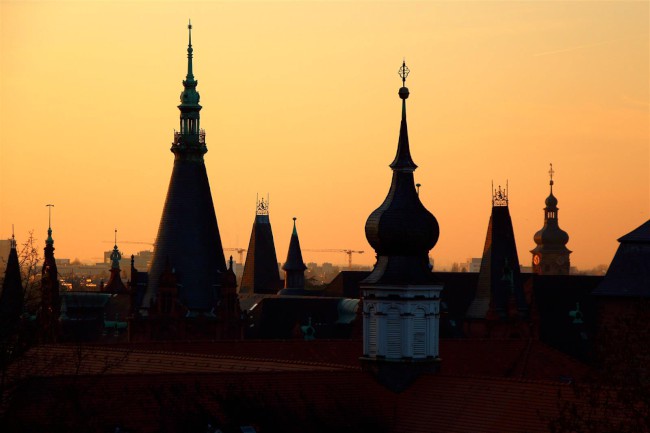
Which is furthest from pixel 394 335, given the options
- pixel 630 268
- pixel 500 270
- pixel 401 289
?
pixel 500 270

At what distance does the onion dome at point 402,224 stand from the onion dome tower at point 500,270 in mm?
41817

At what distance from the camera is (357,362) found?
277ft

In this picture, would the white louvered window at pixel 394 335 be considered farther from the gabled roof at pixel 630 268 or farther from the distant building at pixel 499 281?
the distant building at pixel 499 281

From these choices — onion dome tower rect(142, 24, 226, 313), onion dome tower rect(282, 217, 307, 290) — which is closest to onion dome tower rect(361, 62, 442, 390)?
onion dome tower rect(142, 24, 226, 313)

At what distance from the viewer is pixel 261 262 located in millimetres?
142500

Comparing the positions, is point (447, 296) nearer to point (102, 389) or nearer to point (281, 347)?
point (281, 347)

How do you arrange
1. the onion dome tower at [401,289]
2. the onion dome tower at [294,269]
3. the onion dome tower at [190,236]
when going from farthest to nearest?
the onion dome tower at [294,269]
the onion dome tower at [190,236]
the onion dome tower at [401,289]

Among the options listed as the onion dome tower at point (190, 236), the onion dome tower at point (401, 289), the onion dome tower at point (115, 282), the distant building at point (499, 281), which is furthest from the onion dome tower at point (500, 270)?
the onion dome tower at point (401, 289)

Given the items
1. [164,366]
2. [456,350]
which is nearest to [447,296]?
[456,350]

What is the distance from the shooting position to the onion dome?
78.8 m

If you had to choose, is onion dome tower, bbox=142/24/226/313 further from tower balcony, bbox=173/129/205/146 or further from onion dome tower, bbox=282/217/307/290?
onion dome tower, bbox=282/217/307/290

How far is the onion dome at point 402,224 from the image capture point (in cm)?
7881

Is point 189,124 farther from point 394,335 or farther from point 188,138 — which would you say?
point 394,335

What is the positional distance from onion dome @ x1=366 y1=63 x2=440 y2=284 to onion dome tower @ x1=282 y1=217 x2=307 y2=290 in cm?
5932
